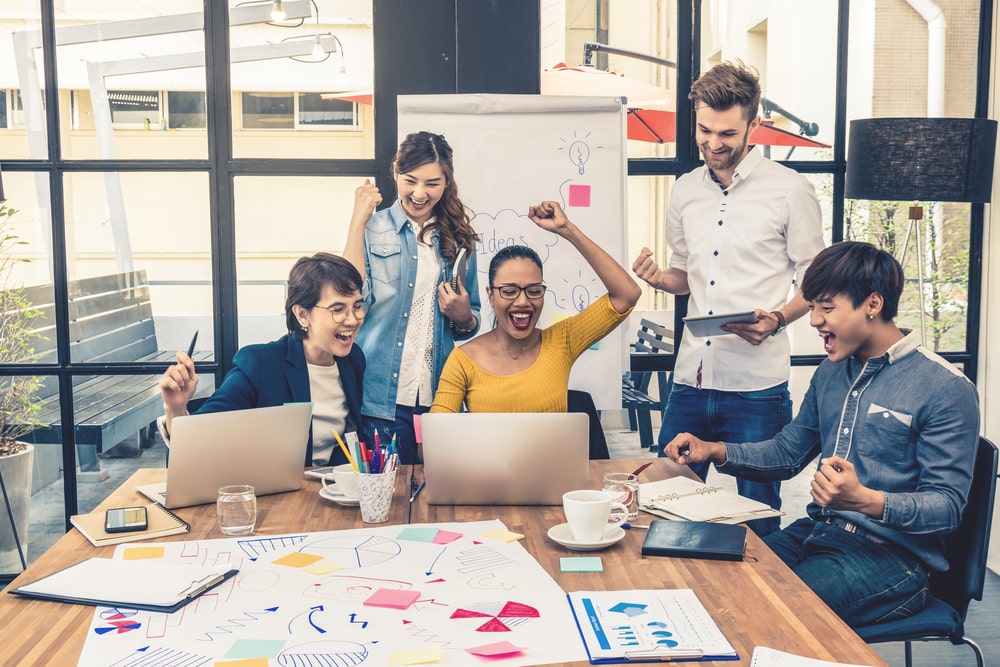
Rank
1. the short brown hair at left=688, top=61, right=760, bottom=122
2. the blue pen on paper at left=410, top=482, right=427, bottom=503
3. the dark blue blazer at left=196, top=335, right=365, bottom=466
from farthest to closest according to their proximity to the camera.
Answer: the short brown hair at left=688, top=61, right=760, bottom=122 → the dark blue blazer at left=196, top=335, right=365, bottom=466 → the blue pen on paper at left=410, top=482, right=427, bottom=503

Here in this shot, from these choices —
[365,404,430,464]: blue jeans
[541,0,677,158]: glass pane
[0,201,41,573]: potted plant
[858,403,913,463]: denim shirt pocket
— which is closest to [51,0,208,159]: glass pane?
[0,201,41,573]: potted plant

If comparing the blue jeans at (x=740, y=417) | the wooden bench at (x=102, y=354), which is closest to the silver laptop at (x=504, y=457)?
the blue jeans at (x=740, y=417)

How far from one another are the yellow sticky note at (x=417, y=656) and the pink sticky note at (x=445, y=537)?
442mm

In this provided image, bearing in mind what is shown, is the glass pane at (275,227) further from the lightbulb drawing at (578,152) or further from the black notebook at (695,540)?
the black notebook at (695,540)

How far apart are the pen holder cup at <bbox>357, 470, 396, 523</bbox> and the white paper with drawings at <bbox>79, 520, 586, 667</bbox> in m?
0.09

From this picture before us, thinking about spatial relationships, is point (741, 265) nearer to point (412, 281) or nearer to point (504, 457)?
point (412, 281)

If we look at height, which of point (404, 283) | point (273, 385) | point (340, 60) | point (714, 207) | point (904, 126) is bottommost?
point (273, 385)

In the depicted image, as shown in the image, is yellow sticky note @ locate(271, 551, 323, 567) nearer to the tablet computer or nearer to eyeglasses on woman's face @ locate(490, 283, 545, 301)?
eyeglasses on woman's face @ locate(490, 283, 545, 301)

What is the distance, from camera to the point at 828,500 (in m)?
1.83

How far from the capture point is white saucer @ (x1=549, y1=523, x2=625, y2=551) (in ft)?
5.51

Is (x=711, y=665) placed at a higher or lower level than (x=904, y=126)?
lower

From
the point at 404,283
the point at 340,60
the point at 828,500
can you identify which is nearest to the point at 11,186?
the point at 340,60

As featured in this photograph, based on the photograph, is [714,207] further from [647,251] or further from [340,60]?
[340,60]

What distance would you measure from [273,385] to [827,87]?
2.27 metres
